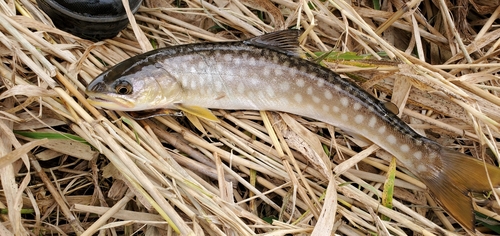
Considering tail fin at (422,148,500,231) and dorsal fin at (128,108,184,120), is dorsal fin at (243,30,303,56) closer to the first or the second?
dorsal fin at (128,108,184,120)

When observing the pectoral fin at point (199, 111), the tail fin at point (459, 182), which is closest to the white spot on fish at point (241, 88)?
the pectoral fin at point (199, 111)

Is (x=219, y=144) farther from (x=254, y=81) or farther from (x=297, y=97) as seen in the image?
(x=297, y=97)

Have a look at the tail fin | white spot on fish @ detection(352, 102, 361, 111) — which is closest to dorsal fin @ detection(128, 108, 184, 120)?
white spot on fish @ detection(352, 102, 361, 111)

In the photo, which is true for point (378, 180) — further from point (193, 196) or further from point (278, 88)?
point (193, 196)

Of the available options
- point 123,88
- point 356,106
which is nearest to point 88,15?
point 123,88

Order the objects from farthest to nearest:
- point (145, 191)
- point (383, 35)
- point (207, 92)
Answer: point (383, 35) → point (207, 92) → point (145, 191)

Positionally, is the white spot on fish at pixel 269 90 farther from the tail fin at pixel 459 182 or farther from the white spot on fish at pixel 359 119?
the tail fin at pixel 459 182

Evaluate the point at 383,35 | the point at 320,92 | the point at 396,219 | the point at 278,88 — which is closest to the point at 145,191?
the point at 278,88
